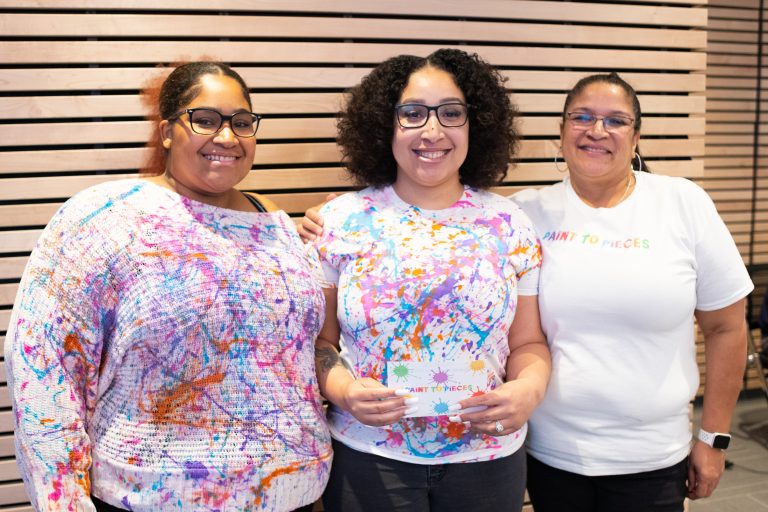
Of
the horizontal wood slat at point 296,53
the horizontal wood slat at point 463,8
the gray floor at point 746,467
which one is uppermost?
the horizontal wood slat at point 463,8

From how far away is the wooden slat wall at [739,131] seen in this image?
5660 mm

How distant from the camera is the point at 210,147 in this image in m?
1.78

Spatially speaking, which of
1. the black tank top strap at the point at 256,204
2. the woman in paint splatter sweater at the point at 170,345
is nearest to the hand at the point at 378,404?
the woman in paint splatter sweater at the point at 170,345

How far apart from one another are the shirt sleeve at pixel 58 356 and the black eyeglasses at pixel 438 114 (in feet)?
3.20

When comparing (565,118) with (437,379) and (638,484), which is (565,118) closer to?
(437,379)

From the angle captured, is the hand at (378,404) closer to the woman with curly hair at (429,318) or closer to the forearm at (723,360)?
the woman with curly hair at (429,318)

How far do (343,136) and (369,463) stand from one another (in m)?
1.12

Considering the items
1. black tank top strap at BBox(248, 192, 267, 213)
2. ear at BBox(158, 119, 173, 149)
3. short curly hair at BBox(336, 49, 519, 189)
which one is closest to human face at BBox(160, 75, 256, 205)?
ear at BBox(158, 119, 173, 149)

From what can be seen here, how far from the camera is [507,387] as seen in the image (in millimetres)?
1906

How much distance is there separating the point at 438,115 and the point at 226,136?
26.3 inches

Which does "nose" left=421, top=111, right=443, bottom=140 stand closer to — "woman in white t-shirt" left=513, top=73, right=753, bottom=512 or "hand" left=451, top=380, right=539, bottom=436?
"woman in white t-shirt" left=513, top=73, right=753, bottom=512

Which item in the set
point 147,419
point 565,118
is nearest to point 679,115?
point 565,118

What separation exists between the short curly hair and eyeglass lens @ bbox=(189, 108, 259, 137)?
51 centimetres

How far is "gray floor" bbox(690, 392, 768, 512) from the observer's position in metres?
3.90
